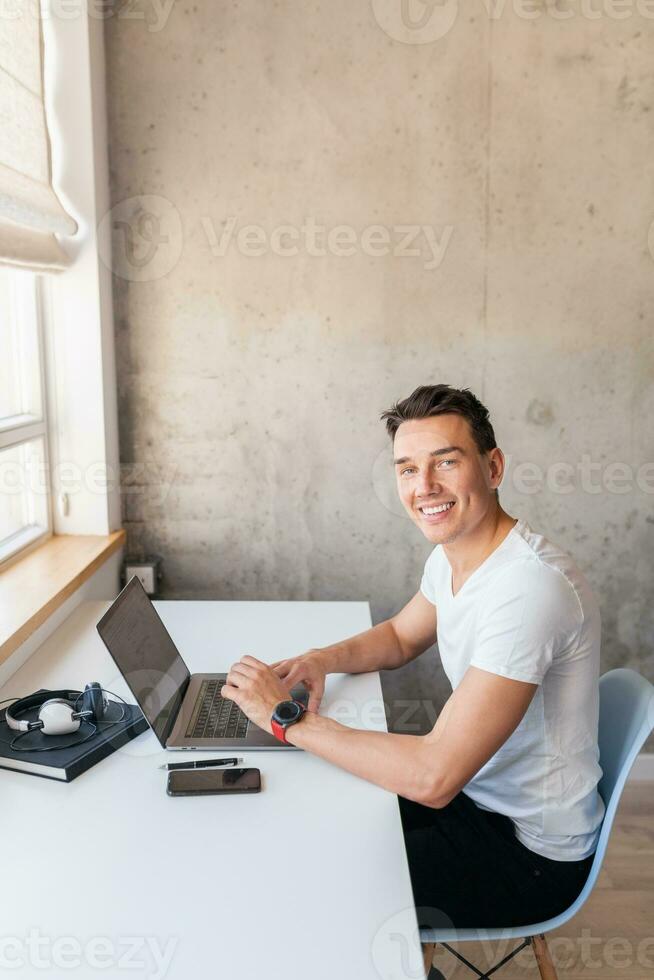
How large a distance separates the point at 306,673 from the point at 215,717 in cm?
22

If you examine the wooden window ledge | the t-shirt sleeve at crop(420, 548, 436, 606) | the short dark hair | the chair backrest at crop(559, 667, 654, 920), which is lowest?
the chair backrest at crop(559, 667, 654, 920)

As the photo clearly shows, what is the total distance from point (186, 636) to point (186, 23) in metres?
1.86

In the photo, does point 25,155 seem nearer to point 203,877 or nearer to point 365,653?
point 365,653

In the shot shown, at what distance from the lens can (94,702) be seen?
5.09 ft

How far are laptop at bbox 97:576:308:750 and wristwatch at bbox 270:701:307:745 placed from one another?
4 cm

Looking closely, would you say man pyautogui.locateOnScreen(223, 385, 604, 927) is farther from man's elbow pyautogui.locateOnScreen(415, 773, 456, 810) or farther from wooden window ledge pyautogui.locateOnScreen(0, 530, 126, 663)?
wooden window ledge pyautogui.locateOnScreen(0, 530, 126, 663)

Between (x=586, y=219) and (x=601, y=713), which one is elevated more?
(x=586, y=219)

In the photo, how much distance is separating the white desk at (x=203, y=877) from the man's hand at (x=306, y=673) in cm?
13

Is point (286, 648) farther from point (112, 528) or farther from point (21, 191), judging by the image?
point (21, 191)

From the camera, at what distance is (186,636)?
2.06m

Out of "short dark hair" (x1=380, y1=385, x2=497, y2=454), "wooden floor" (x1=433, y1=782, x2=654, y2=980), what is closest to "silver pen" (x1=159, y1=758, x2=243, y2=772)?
"short dark hair" (x1=380, y1=385, x2=497, y2=454)

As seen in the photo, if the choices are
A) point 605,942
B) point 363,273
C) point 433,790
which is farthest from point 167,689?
point 363,273

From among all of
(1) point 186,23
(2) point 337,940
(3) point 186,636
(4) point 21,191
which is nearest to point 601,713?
(2) point 337,940

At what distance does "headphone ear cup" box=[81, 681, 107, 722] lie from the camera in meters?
1.55
